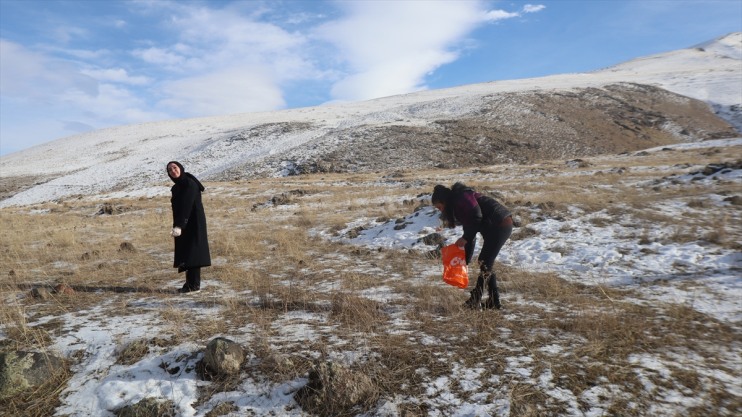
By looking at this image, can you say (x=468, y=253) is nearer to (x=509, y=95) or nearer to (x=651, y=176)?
(x=651, y=176)

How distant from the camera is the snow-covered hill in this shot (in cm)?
4137

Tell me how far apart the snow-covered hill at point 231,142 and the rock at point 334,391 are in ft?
109

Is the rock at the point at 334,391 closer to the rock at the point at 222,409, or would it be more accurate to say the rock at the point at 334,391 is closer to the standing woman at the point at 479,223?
the rock at the point at 222,409

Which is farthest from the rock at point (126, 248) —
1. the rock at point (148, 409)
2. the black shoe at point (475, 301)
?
the black shoe at point (475, 301)

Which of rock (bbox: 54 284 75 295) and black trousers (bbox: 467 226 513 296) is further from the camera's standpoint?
rock (bbox: 54 284 75 295)

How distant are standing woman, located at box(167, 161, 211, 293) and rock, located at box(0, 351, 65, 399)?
269cm

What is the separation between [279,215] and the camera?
17719mm

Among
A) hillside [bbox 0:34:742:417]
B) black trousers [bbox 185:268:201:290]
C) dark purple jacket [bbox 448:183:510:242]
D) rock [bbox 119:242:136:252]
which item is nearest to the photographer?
hillside [bbox 0:34:742:417]

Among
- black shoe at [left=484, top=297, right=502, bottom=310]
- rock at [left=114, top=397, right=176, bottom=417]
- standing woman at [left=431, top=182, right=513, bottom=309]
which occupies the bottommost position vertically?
black shoe at [left=484, top=297, right=502, bottom=310]

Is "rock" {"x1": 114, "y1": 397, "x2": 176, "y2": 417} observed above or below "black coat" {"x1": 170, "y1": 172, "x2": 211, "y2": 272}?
below

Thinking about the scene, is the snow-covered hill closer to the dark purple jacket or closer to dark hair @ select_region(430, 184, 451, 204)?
dark hair @ select_region(430, 184, 451, 204)

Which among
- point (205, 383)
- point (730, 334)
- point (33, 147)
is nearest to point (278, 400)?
point (205, 383)

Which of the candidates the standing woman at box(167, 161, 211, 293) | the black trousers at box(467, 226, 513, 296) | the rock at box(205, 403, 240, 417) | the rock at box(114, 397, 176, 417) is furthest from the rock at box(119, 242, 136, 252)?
the black trousers at box(467, 226, 513, 296)

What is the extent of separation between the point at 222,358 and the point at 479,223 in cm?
366
